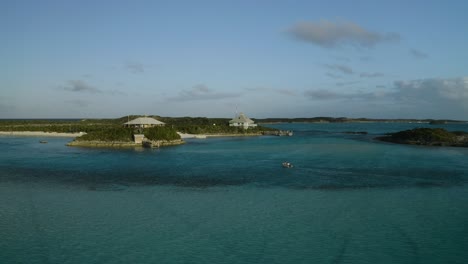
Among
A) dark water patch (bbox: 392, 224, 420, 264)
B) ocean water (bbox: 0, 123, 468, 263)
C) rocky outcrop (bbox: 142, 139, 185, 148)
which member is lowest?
dark water patch (bbox: 392, 224, 420, 264)

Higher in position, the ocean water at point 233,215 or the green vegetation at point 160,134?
the green vegetation at point 160,134

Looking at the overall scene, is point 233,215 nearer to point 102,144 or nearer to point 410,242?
point 410,242

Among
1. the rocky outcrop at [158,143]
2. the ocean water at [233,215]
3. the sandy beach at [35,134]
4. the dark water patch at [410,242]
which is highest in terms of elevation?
the sandy beach at [35,134]

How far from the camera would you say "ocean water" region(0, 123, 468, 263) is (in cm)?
1005

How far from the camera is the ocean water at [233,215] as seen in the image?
10047 millimetres

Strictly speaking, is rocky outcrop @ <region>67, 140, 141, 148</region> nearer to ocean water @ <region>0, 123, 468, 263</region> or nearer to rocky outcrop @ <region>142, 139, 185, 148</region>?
rocky outcrop @ <region>142, 139, 185, 148</region>

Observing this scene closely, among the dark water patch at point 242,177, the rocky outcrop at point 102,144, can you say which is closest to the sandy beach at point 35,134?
the rocky outcrop at point 102,144

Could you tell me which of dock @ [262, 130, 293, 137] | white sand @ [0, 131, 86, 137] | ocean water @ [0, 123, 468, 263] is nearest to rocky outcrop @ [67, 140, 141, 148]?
ocean water @ [0, 123, 468, 263]

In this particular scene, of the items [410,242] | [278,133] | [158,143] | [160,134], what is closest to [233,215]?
[410,242]

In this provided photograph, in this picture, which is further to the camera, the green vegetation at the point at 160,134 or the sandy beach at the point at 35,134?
the sandy beach at the point at 35,134

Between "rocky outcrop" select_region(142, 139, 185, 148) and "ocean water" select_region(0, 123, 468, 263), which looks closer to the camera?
"ocean water" select_region(0, 123, 468, 263)

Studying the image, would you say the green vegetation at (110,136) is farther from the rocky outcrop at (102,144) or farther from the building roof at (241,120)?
the building roof at (241,120)

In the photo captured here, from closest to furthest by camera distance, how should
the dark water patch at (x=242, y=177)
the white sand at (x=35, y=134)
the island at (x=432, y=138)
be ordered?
1. the dark water patch at (x=242, y=177)
2. the island at (x=432, y=138)
3. the white sand at (x=35, y=134)

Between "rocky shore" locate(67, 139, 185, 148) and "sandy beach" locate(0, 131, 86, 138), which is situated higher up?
"sandy beach" locate(0, 131, 86, 138)
